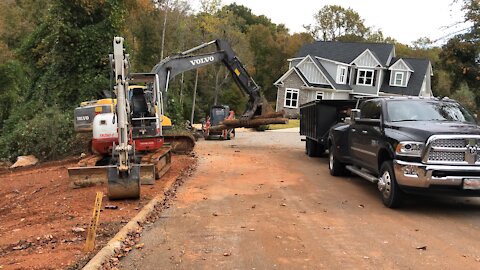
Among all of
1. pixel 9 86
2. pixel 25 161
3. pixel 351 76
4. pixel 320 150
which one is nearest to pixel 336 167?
pixel 320 150

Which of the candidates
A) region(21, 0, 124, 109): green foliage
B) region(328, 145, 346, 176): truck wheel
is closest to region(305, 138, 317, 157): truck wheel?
region(328, 145, 346, 176): truck wheel

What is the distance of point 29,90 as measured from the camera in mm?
27203

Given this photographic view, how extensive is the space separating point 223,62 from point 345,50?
34436 millimetres

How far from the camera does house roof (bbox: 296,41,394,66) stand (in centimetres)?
5264

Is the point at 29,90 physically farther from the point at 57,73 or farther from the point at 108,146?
the point at 108,146

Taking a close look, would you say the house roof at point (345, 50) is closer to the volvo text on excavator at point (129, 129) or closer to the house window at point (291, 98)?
the house window at point (291, 98)

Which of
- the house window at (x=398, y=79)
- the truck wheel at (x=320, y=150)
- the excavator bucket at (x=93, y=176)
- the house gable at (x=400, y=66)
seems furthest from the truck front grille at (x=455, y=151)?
the house window at (x=398, y=79)

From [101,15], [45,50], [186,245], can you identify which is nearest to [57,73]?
[45,50]

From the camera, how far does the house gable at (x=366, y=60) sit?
171 feet

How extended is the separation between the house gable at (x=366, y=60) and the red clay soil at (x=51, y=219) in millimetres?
41769

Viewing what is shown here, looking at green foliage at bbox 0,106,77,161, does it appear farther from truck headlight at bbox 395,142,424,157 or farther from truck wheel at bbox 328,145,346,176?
truck headlight at bbox 395,142,424,157

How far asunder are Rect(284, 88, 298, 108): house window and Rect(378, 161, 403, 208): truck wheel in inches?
1686

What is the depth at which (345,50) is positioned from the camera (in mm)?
53594

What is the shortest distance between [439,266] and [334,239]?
1488mm
